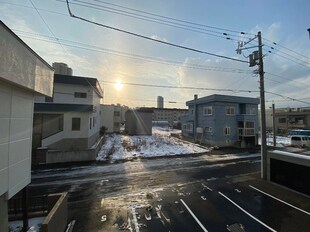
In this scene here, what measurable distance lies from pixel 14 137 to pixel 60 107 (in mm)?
15775

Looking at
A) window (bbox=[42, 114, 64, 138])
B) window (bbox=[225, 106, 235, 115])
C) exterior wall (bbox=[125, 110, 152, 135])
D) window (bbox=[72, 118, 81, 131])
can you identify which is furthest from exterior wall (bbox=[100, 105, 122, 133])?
window (bbox=[225, 106, 235, 115])

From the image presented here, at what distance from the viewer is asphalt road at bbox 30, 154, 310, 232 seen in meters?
7.61

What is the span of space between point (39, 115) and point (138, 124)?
22561mm

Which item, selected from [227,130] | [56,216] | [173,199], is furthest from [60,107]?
[227,130]

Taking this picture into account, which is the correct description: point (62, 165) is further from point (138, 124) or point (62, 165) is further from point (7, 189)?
point (138, 124)

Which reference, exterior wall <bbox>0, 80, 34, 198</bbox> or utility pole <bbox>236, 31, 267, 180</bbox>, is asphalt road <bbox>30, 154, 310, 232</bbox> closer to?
utility pole <bbox>236, 31, 267, 180</bbox>

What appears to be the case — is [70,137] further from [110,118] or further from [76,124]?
[110,118]

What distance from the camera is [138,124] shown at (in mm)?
41000

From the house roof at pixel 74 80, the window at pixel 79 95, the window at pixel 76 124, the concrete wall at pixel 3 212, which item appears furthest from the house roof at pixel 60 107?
the concrete wall at pixel 3 212

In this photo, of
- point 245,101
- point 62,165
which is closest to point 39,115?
point 62,165

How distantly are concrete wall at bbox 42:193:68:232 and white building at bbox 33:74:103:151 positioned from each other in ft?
43.8

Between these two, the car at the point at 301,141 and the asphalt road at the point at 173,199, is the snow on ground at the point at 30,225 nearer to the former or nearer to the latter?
the asphalt road at the point at 173,199

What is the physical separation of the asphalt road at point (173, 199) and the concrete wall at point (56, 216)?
0.69 m

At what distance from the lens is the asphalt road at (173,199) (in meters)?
7.61
